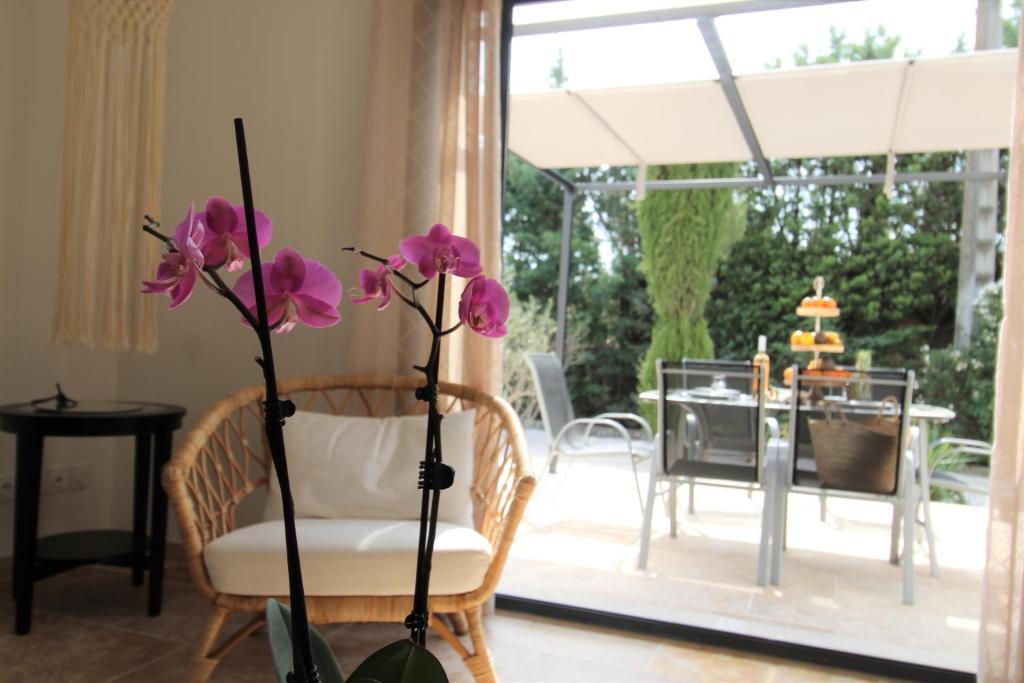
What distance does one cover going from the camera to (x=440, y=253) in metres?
0.74

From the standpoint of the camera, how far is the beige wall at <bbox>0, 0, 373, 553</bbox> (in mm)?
3049

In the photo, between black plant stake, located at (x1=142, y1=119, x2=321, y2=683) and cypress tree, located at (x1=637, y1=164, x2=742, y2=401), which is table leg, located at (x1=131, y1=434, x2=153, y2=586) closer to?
black plant stake, located at (x1=142, y1=119, x2=321, y2=683)

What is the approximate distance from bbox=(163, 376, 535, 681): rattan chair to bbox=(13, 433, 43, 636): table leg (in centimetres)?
46

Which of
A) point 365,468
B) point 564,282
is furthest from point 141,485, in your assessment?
point 564,282

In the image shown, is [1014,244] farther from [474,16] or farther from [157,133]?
[157,133]

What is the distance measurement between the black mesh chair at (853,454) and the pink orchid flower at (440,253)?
2803mm

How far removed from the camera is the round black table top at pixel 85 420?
97.0 inches

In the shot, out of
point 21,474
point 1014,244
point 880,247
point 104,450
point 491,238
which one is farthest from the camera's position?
point 880,247

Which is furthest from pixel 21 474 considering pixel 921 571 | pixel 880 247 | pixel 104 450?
pixel 880 247

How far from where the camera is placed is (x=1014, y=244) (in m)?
2.08

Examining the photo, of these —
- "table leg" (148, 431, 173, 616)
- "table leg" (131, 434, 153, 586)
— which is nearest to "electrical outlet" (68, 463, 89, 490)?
"table leg" (131, 434, 153, 586)

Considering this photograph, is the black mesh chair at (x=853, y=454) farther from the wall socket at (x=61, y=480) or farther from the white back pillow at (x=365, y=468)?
the wall socket at (x=61, y=480)

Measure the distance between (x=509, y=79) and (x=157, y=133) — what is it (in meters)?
1.33

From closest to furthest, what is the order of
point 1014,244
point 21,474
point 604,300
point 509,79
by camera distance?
1. point 1014,244
2. point 21,474
3. point 509,79
4. point 604,300
